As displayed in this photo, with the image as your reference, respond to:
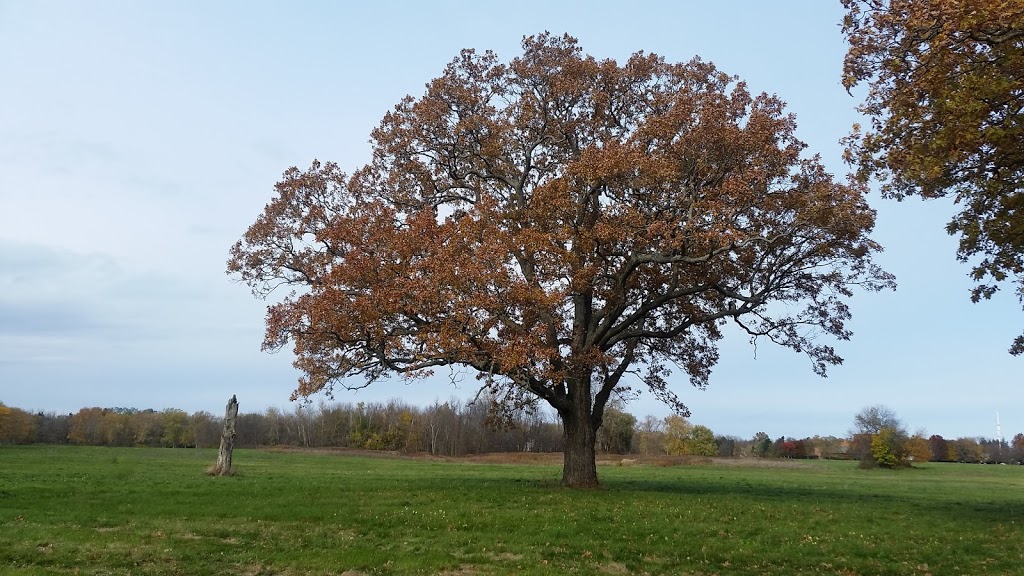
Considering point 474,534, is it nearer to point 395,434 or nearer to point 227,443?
point 227,443

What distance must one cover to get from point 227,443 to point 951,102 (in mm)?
29262

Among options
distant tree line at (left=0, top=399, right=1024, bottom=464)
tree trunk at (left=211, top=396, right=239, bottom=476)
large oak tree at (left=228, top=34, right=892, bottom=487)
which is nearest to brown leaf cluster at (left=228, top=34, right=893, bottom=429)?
large oak tree at (left=228, top=34, right=892, bottom=487)

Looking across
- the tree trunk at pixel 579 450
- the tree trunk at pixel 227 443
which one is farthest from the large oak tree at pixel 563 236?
the tree trunk at pixel 227 443

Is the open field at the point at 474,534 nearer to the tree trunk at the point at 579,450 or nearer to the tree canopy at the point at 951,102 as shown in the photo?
the tree trunk at the point at 579,450

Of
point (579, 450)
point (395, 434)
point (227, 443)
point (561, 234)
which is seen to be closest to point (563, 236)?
point (561, 234)

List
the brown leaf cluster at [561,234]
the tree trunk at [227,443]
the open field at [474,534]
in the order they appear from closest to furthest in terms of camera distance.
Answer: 1. the open field at [474,534]
2. the brown leaf cluster at [561,234]
3. the tree trunk at [227,443]

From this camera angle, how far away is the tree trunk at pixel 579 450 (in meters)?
22.7

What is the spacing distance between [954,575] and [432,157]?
21.2 metres

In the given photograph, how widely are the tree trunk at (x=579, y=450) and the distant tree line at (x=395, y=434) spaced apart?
6062 centimetres

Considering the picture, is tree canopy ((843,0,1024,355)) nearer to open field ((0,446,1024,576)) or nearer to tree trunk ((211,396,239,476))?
open field ((0,446,1024,576))

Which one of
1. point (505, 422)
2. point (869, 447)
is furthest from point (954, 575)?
point (869, 447)

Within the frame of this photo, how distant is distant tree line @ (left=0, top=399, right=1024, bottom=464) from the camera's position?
3750 inches

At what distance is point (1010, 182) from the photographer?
1462 cm

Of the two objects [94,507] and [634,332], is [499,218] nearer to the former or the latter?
[634,332]
